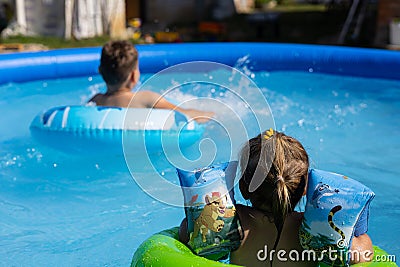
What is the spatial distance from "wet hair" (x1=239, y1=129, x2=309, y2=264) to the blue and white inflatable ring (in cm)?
208

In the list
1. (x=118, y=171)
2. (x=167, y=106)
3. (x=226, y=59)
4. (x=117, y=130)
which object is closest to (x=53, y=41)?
(x=226, y=59)

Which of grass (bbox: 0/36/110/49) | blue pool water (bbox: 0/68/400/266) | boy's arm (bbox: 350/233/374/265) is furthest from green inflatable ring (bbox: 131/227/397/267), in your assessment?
grass (bbox: 0/36/110/49)

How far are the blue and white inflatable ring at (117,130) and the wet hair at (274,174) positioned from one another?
6.84ft

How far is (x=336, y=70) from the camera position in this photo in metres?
6.72

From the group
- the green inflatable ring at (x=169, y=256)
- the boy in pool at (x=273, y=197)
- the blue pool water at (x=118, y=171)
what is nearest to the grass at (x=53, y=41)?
the blue pool water at (x=118, y=171)

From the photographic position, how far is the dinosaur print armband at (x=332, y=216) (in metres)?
1.93

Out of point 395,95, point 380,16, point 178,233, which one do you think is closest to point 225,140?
point 178,233

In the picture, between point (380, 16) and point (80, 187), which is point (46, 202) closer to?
point (80, 187)

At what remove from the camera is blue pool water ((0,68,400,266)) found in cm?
296

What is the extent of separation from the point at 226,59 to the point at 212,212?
5.19 meters

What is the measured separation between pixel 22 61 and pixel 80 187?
297 centimetres

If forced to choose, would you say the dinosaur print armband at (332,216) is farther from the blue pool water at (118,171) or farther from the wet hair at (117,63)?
the wet hair at (117,63)

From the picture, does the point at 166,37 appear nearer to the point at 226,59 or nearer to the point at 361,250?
the point at 226,59

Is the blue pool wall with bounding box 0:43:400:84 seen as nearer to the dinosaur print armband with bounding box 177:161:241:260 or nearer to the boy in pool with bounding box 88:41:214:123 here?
the boy in pool with bounding box 88:41:214:123
